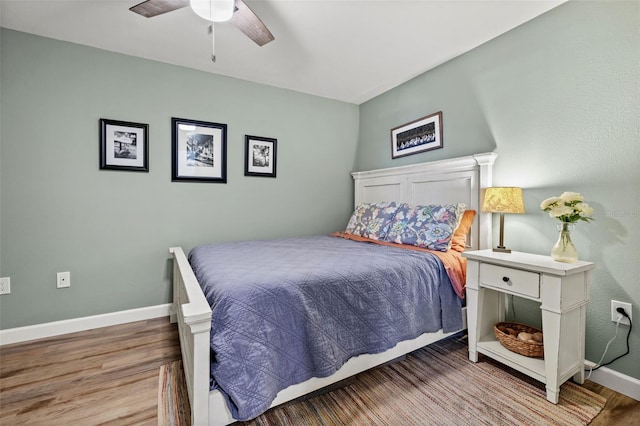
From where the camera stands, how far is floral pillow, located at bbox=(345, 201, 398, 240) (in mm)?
2658

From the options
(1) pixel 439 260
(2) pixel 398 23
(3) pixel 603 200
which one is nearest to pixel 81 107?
(2) pixel 398 23

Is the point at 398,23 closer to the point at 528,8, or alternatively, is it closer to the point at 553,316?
the point at 528,8

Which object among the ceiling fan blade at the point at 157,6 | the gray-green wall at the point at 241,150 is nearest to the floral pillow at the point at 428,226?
the gray-green wall at the point at 241,150

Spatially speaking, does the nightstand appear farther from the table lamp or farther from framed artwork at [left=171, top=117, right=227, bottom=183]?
framed artwork at [left=171, top=117, right=227, bottom=183]

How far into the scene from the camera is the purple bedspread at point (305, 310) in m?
1.21

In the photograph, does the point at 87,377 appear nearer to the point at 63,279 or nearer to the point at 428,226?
the point at 63,279

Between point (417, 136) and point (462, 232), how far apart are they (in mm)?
1164

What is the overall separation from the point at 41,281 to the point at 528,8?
163 inches

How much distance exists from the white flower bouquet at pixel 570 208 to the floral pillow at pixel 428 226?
2.15 ft

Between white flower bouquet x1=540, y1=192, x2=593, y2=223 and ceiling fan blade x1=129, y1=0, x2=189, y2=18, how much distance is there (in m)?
2.43

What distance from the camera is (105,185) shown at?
8.10 feet

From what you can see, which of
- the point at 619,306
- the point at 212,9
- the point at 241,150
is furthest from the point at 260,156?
the point at 619,306

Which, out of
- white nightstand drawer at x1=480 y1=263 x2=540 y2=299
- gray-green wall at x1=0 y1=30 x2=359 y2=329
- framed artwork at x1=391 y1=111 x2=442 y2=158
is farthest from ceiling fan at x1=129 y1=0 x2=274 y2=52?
white nightstand drawer at x1=480 y1=263 x2=540 y2=299

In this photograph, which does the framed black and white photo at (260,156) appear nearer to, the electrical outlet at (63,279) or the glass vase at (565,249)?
the electrical outlet at (63,279)
